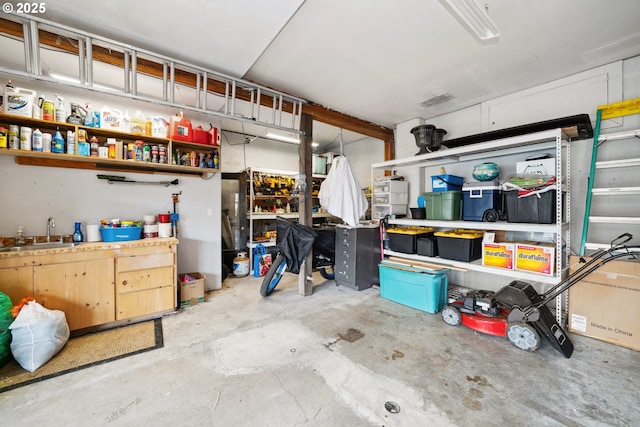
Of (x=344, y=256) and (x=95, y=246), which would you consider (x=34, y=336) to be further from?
(x=344, y=256)

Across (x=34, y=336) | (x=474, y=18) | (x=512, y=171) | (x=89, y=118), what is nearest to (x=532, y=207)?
(x=512, y=171)

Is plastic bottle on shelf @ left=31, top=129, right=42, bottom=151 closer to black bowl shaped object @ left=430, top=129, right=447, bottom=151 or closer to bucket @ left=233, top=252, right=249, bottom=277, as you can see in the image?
bucket @ left=233, top=252, right=249, bottom=277

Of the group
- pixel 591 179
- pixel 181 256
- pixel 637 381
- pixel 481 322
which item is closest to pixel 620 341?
pixel 637 381

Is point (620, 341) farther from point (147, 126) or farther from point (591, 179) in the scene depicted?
point (147, 126)

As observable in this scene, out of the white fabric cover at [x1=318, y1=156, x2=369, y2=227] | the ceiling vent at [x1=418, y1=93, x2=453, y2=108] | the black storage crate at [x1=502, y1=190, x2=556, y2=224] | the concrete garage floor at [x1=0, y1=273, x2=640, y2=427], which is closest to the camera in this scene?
the concrete garage floor at [x1=0, y1=273, x2=640, y2=427]

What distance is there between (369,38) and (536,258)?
8.99ft

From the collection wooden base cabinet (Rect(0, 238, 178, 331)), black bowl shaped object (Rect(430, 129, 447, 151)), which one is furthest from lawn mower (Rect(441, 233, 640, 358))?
wooden base cabinet (Rect(0, 238, 178, 331))

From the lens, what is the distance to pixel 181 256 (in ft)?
11.7

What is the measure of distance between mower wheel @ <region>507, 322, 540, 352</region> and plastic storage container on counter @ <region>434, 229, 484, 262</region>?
0.84 metres

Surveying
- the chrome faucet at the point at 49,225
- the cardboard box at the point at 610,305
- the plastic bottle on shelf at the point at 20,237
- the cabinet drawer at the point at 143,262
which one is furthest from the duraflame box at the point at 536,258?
the plastic bottle on shelf at the point at 20,237

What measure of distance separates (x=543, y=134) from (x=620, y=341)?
6.81 feet

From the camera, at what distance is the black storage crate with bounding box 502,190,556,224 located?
8.07ft

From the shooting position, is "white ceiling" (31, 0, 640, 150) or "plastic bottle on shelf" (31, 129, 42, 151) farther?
"plastic bottle on shelf" (31, 129, 42, 151)

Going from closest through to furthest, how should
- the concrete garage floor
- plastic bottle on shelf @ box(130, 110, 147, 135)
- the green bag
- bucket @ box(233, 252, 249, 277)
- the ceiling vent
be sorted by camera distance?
the concrete garage floor, the green bag, plastic bottle on shelf @ box(130, 110, 147, 135), the ceiling vent, bucket @ box(233, 252, 249, 277)
